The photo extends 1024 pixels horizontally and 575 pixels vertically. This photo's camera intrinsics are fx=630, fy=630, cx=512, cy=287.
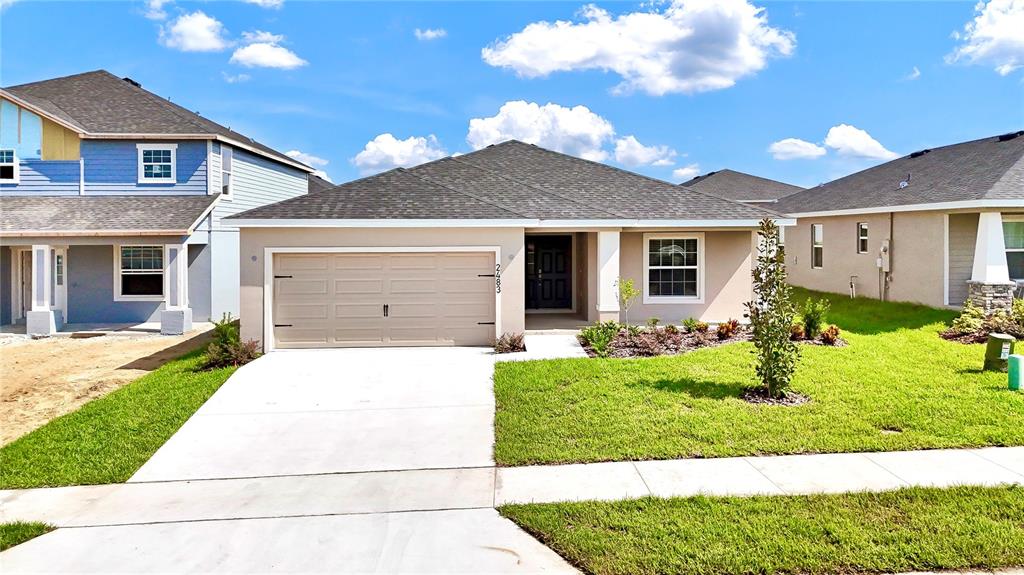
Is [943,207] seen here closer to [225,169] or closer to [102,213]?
[225,169]

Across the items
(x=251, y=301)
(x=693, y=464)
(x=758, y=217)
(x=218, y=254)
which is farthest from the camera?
(x=218, y=254)

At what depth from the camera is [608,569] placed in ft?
14.9

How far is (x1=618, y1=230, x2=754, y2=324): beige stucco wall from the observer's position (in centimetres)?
1580

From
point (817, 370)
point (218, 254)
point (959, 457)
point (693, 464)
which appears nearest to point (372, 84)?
point (218, 254)

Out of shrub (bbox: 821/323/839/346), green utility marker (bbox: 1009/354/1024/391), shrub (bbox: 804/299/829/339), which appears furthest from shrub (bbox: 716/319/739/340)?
green utility marker (bbox: 1009/354/1024/391)

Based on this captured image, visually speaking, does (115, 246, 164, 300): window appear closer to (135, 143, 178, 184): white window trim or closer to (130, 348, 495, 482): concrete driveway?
(135, 143, 178, 184): white window trim

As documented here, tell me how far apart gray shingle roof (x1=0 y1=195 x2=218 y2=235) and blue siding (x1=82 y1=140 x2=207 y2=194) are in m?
0.28

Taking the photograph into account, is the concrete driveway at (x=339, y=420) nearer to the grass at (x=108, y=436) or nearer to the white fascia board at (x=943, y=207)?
the grass at (x=108, y=436)

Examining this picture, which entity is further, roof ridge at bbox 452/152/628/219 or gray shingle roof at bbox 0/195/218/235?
gray shingle roof at bbox 0/195/218/235

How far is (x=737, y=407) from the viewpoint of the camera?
332 inches

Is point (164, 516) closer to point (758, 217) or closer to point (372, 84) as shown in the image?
point (758, 217)

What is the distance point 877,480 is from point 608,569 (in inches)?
127

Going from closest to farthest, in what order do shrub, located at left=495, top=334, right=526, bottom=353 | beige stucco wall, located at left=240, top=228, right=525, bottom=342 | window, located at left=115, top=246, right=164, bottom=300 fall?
shrub, located at left=495, top=334, right=526, bottom=353, beige stucco wall, located at left=240, top=228, right=525, bottom=342, window, located at left=115, top=246, right=164, bottom=300

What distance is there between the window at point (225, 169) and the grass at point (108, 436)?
9927 millimetres
